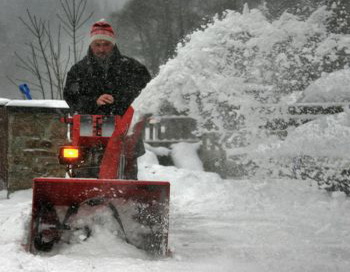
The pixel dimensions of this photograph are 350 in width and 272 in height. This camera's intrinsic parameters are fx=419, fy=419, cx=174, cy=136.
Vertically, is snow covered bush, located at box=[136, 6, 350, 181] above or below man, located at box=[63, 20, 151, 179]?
above

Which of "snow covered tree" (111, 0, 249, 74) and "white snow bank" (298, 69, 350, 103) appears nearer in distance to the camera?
"white snow bank" (298, 69, 350, 103)

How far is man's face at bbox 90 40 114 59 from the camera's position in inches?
175

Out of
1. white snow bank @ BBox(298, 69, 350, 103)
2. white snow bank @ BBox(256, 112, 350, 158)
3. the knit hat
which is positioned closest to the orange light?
the knit hat

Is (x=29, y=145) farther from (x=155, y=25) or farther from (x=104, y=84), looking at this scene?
(x=155, y=25)

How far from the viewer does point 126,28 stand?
2109cm

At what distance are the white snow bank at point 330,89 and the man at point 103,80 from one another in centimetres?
A: 365

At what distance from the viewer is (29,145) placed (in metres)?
6.13

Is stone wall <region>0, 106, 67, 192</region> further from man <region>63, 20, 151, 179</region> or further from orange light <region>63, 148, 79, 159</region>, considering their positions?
orange light <region>63, 148, 79, 159</region>

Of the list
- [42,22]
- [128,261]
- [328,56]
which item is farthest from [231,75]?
[42,22]

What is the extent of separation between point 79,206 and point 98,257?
47cm

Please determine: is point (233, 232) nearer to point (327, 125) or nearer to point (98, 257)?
point (98, 257)

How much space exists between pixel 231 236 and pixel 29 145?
355 cm

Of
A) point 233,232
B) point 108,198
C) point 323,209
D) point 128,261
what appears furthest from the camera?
point 323,209

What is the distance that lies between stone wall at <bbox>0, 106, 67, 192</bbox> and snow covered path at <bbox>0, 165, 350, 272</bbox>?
32 cm
